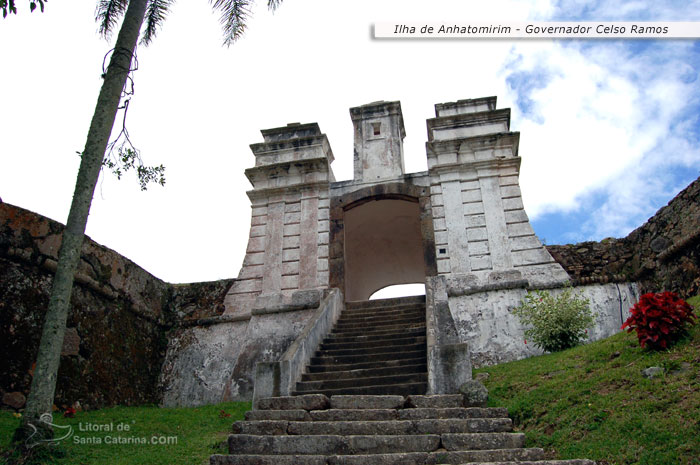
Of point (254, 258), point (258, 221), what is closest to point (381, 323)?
point (254, 258)

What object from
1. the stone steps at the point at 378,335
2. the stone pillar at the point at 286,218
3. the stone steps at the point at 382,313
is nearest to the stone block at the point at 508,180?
the stone steps at the point at 382,313

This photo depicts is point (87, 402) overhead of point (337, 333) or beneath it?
beneath

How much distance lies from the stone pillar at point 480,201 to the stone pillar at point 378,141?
0.77m

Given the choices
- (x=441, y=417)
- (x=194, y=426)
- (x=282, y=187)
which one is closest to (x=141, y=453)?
(x=194, y=426)

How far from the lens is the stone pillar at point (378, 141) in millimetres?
11547

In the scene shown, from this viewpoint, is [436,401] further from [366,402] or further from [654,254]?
[654,254]

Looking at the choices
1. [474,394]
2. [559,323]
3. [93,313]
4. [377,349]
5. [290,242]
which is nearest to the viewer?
[474,394]

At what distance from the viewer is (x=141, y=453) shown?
199 inches

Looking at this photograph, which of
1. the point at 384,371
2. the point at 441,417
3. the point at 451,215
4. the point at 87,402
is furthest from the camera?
the point at 451,215

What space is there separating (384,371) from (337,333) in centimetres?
187

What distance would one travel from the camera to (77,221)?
555 cm

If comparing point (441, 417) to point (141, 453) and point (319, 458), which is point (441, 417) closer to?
point (319, 458)

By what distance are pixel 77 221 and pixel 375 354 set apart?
13.7 ft

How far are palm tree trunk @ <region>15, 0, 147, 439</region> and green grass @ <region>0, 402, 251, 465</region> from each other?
17.2 inches
